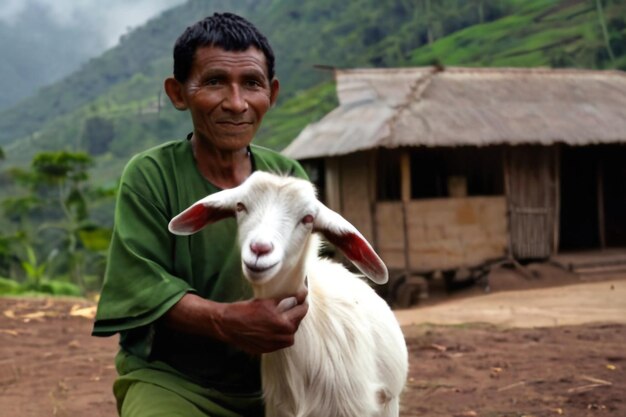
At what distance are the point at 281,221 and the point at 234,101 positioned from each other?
1.96 ft

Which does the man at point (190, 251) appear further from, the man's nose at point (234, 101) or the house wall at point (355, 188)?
the house wall at point (355, 188)

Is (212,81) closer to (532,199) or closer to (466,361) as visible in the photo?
(466,361)

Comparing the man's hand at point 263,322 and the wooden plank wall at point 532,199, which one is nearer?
the man's hand at point 263,322

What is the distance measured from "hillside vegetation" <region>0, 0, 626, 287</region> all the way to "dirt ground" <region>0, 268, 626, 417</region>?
2509 mm

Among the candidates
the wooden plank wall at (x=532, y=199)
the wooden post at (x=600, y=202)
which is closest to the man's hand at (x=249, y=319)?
the wooden plank wall at (x=532, y=199)

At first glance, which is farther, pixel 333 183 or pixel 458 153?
pixel 333 183

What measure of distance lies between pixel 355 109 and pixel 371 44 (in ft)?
100

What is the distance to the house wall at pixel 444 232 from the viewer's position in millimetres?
13195

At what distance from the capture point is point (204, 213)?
2268 millimetres

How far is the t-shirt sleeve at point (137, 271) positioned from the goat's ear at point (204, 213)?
0.70ft

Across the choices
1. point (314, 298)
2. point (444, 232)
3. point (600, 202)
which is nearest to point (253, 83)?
point (314, 298)

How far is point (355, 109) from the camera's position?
15344 millimetres

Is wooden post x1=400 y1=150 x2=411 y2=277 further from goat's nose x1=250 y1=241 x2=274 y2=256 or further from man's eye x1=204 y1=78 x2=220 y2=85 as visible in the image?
goat's nose x1=250 y1=241 x2=274 y2=256

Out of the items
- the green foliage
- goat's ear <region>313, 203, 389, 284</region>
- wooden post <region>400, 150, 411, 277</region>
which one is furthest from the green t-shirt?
the green foliage
